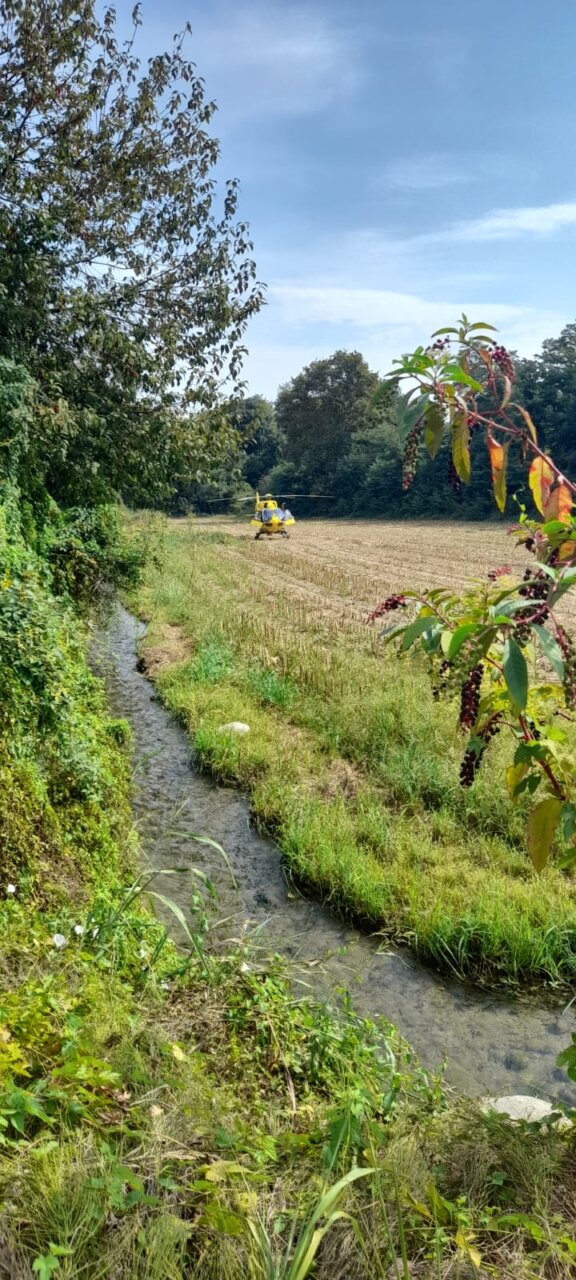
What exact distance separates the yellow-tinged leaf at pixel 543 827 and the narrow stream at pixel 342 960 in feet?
5.24

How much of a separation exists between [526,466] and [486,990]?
301 centimetres

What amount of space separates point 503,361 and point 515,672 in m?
0.85

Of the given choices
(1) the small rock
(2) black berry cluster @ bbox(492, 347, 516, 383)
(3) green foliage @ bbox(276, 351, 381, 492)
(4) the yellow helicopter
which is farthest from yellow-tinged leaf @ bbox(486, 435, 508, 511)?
(3) green foliage @ bbox(276, 351, 381, 492)

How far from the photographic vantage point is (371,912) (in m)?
4.40

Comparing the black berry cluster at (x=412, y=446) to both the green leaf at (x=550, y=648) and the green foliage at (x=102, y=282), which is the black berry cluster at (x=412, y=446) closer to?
the green leaf at (x=550, y=648)

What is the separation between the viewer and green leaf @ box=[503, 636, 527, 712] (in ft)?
4.67

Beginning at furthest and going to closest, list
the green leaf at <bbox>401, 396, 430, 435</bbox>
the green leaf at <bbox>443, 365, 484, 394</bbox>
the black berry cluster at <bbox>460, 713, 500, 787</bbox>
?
the black berry cluster at <bbox>460, 713, 500, 787</bbox> → the green leaf at <bbox>401, 396, 430, 435</bbox> → the green leaf at <bbox>443, 365, 484, 394</bbox>

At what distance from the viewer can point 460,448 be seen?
1.87 m

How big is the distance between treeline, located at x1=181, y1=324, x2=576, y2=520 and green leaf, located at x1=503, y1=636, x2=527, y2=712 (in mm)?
33979

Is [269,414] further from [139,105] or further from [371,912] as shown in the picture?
[371,912]

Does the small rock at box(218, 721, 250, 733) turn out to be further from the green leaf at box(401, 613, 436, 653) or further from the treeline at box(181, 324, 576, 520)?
the treeline at box(181, 324, 576, 520)

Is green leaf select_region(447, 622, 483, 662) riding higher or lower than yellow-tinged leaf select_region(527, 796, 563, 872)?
higher

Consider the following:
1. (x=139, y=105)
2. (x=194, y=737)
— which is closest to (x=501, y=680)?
(x=194, y=737)

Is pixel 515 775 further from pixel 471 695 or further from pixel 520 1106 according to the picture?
pixel 520 1106
